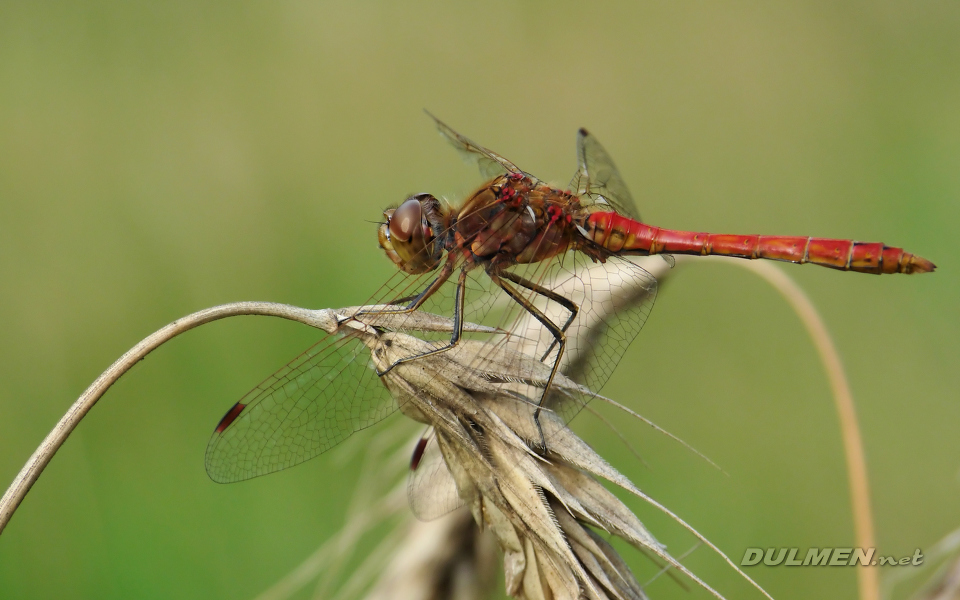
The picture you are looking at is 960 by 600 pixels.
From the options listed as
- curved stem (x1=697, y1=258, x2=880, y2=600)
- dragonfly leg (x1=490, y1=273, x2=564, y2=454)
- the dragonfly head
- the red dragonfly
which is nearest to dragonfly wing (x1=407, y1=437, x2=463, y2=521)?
the red dragonfly

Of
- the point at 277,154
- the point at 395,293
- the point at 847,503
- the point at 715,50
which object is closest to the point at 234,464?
the point at 395,293

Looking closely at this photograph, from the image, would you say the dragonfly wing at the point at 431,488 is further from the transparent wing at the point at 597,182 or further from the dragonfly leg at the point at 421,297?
the transparent wing at the point at 597,182

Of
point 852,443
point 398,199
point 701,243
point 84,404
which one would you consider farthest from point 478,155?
point 398,199

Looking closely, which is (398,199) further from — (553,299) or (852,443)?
(852,443)

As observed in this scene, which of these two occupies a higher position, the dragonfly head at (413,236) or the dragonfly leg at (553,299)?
the dragonfly head at (413,236)

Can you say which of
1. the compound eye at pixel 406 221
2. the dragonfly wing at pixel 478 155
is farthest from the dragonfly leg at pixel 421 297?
the dragonfly wing at pixel 478 155
